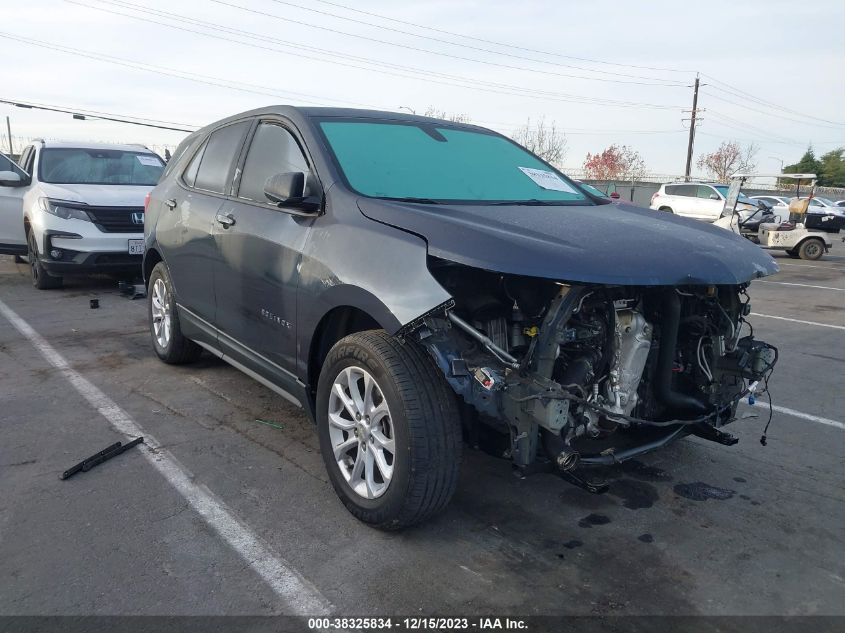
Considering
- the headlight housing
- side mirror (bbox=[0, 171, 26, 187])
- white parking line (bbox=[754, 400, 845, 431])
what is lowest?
white parking line (bbox=[754, 400, 845, 431])

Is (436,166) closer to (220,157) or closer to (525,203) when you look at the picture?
(525,203)

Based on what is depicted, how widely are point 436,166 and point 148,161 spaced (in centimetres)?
739

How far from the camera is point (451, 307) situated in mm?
2688

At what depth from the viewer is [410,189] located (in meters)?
3.44

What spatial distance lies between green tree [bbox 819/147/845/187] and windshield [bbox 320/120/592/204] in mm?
72291

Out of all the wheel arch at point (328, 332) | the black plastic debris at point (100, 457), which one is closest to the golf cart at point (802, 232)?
the wheel arch at point (328, 332)

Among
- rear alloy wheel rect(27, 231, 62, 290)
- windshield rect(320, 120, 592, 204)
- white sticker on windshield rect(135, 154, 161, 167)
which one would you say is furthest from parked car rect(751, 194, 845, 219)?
rear alloy wheel rect(27, 231, 62, 290)

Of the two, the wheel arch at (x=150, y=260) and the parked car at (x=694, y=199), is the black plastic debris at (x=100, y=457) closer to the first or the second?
the wheel arch at (x=150, y=260)

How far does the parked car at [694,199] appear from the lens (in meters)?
21.5

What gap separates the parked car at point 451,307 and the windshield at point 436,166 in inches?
0.5

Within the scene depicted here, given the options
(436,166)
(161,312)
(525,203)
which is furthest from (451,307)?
(161,312)

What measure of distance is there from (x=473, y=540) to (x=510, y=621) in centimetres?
55

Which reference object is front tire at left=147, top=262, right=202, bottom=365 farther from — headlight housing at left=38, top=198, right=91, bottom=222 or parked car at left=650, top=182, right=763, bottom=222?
parked car at left=650, top=182, right=763, bottom=222

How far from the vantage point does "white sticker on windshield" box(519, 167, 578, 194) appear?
4.11 meters
